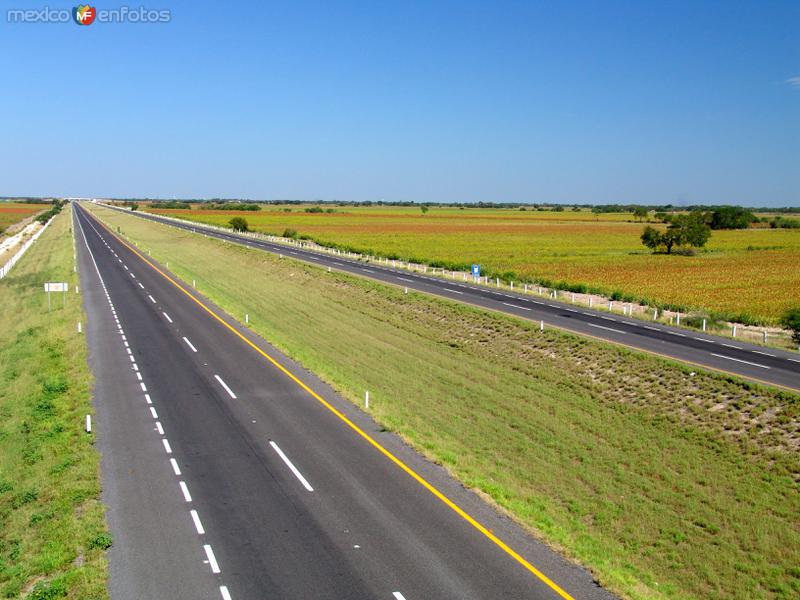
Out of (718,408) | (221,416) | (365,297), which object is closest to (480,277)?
(365,297)

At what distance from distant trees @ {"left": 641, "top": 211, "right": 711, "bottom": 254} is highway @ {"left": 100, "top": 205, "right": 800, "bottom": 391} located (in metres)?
51.2

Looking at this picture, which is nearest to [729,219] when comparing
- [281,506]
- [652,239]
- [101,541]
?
[652,239]

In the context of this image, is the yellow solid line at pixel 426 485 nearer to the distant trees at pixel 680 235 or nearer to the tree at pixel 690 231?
the distant trees at pixel 680 235

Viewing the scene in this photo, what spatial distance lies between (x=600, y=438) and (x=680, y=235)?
83586 millimetres

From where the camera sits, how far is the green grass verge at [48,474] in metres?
13.5

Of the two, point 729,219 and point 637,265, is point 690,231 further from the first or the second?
point 729,219

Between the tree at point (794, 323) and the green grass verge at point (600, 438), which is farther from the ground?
the tree at point (794, 323)

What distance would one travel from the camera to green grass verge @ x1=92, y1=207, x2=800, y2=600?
16797mm

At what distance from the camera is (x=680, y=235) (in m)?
99.9

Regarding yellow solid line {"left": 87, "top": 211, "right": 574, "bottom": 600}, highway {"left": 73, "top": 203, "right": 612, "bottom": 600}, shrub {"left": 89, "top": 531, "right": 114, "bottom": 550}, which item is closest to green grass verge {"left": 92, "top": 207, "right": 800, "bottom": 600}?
yellow solid line {"left": 87, "top": 211, "right": 574, "bottom": 600}

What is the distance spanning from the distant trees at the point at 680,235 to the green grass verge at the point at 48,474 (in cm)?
8486

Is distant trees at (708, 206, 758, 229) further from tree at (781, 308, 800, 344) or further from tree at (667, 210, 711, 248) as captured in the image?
tree at (781, 308, 800, 344)

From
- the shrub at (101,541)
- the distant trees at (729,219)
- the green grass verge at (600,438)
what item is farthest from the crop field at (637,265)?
the distant trees at (729,219)

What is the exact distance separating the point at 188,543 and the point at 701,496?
14.7 meters
